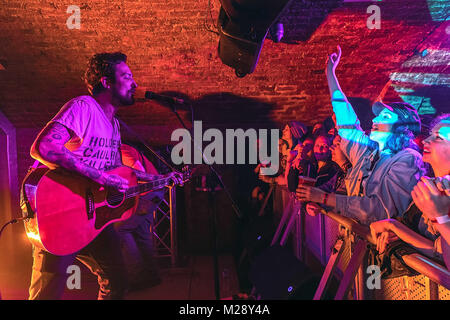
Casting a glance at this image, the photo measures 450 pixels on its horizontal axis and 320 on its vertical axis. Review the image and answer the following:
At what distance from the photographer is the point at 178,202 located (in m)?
6.73

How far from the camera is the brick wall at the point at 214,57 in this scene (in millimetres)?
4047

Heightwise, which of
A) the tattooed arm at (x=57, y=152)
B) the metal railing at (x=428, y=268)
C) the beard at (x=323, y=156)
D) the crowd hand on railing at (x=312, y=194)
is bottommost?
the metal railing at (x=428, y=268)

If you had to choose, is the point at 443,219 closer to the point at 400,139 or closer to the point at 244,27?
the point at 400,139

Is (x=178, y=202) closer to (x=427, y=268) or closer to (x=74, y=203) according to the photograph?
(x=74, y=203)

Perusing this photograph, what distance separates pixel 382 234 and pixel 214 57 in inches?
146

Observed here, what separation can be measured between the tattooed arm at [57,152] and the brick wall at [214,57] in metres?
2.59

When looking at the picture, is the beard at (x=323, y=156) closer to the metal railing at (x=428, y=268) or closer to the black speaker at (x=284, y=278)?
the black speaker at (x=284, y=278)

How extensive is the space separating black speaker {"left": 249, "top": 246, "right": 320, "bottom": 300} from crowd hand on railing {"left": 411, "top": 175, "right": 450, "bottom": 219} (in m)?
1.08

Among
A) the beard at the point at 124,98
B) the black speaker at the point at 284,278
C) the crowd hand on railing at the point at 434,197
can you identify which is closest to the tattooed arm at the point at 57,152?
the beard at the point at 124,98

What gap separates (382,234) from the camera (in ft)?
5.90

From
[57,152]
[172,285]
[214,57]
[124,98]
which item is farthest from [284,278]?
[214,57]

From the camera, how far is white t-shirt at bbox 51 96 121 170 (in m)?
2.19

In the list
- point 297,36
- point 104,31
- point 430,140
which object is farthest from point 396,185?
point 104,31

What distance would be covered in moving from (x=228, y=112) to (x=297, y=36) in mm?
1987
